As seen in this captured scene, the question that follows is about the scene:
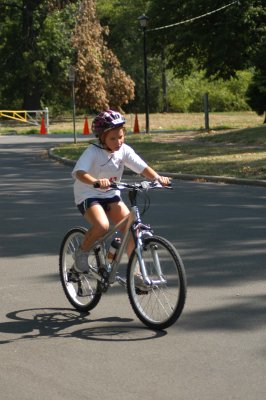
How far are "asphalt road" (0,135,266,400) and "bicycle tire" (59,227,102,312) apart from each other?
111 millimetres

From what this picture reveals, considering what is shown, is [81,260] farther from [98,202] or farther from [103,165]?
[103,165]

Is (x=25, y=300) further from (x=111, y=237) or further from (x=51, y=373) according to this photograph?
(x=51, y=373)

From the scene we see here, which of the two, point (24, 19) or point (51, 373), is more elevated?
point (24, 19)

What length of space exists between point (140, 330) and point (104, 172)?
1.22 meters

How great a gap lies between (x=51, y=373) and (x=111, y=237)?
1.70 meters

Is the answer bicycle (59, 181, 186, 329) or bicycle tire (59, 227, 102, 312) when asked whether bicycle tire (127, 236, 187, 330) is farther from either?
bicycle tire (59, 227, 102, 312)

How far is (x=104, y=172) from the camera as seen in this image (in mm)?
7191

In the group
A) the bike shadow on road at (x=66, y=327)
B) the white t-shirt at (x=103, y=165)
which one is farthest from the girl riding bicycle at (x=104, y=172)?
the bike shadow on road at (x=66, y=327)

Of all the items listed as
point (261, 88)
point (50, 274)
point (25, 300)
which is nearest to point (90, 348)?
point (25, 300)

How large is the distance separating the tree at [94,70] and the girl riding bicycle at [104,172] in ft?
165

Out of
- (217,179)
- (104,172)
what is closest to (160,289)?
(104,172)

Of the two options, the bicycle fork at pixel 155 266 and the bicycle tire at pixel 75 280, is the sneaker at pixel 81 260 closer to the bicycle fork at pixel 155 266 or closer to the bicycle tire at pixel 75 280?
the bicycle tire at pixel 75 280

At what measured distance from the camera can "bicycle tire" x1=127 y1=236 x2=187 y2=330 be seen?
21.5 ft

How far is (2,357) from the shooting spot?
6180mm
